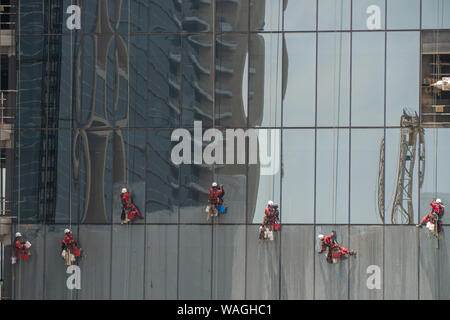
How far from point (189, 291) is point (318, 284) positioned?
16.6ft

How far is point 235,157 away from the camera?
88.3 feet

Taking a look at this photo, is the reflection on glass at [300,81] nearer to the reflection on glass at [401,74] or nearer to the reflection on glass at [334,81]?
the reflection on glass at [334,81]

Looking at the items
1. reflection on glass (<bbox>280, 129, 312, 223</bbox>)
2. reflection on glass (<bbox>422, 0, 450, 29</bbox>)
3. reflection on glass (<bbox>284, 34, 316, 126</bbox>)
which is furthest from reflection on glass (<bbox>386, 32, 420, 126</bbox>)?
reflection on glass (<bbox>280, 129, 312, 223</bbox>)

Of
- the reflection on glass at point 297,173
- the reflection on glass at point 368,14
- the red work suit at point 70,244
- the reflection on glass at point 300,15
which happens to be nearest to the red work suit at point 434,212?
the reflection on glass at point 297,173

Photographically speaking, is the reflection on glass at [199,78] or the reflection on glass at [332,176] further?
the reflection on glass at [199,78]

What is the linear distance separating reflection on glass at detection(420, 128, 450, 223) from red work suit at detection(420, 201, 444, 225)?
0.22 meters

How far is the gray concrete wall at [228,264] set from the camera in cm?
2647

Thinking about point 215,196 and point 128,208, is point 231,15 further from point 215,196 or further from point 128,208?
point 128,208

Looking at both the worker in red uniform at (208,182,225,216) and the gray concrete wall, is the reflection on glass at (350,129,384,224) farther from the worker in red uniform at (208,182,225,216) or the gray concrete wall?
the worker in red uniform at (208,182,225,216)

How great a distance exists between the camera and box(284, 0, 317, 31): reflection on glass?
26.9m

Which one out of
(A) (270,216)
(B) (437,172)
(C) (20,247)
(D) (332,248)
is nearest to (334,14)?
(B) (437,172)

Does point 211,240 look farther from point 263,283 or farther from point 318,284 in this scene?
point 318,284

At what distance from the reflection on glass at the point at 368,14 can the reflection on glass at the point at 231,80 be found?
4.38 metres

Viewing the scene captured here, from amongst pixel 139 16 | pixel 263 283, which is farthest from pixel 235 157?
pixel 139 16
